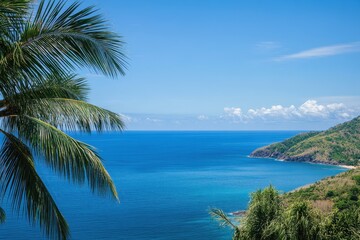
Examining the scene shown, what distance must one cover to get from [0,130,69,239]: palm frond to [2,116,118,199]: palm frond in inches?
6.3

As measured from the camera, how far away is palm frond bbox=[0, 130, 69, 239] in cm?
419

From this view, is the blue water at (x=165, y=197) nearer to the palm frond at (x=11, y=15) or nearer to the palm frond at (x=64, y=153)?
the palm frond at (x=64, y=153)

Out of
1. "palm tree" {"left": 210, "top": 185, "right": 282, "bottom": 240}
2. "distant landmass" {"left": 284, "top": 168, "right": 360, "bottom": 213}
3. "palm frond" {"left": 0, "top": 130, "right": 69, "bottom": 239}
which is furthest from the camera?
"distant landmass" {"left": 284, "top": 168, "right": 360, "bottom": 213}

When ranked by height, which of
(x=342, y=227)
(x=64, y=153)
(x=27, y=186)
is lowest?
(x=342, y=227)

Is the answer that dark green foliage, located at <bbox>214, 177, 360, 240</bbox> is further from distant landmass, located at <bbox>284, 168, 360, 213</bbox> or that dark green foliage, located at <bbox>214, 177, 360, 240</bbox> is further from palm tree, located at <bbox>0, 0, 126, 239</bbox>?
distant landmass, located at <bbox>284, 168, 360, 213</bbox>

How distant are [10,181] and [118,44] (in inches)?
76.1

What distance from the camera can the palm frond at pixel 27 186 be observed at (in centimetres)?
419

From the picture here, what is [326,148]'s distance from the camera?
438 ft

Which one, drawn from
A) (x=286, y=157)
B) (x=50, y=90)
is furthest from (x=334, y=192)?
(x=286, y=157)

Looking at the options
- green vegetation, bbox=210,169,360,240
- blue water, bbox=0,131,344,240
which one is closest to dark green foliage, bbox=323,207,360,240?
green vegetation, bbox=210,169,360,240

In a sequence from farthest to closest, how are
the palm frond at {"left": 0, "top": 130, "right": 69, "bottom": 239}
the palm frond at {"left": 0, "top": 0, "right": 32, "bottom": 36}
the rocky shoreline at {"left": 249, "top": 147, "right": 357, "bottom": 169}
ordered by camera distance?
the rocky shoreline at {"left": 249, "top": 147, "right": 357, "bottom": 169}
the palm frond at {"left": 0, "top": 130, "right": 69, "bottom": 239}
the palm frond at {"left": 0, "top": 0, "right": 32, "bottom": 36}

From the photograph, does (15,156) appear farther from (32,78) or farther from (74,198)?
(74,198)

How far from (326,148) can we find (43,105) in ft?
458

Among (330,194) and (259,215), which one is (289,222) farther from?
(330,194)
